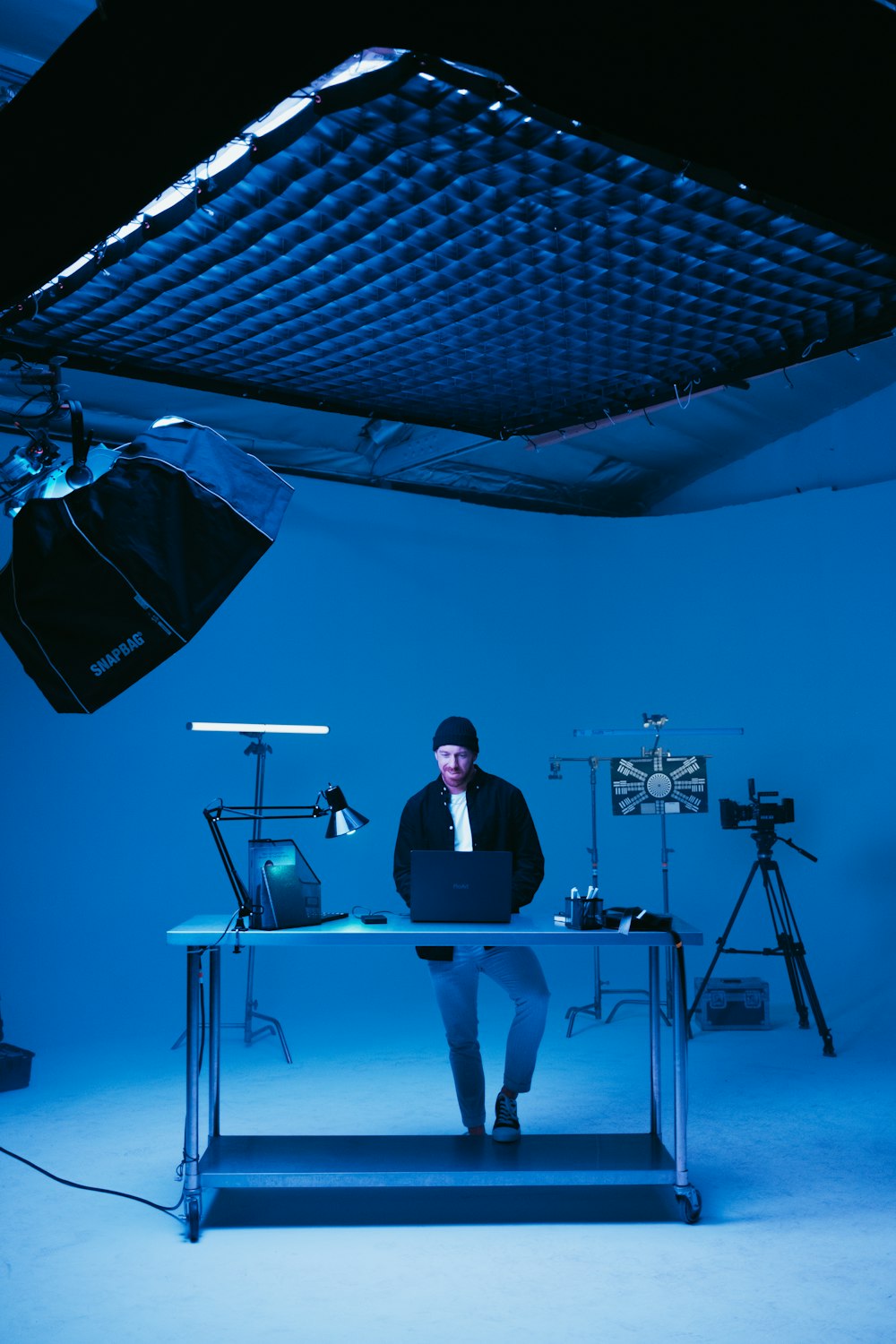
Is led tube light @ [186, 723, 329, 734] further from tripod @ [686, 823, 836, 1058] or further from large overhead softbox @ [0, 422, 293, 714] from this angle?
tripod @ [686, 823, 836, 1058]

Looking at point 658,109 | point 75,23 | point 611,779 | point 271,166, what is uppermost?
point 75,23

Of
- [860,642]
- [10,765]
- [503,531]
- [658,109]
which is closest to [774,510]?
[860,642]

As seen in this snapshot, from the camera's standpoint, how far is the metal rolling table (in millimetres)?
3635

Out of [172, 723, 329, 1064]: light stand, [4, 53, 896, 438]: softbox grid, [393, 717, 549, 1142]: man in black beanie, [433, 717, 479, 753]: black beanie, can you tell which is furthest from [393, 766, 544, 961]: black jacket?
[4, 53, 896, 438]: softbox grid

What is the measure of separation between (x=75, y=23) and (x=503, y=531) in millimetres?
4545

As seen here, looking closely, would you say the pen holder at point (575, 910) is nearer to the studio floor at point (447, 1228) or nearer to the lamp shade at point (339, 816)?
the lamp shade at point (339, 816)

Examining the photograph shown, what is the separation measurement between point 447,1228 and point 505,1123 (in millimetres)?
481

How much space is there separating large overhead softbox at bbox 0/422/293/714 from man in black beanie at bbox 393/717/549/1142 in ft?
4.37

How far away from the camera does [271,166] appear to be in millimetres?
3092

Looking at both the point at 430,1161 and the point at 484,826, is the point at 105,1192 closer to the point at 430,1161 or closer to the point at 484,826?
the point at 430,1161

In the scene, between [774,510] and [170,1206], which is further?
[774,510]

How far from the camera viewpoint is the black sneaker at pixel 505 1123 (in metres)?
4.00

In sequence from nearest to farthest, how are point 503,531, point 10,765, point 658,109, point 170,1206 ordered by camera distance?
1. point 658,109
2. point 170,1206
3. point 10,765
4. point 503,531

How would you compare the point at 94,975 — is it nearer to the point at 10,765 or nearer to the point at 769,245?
the point at 10,765
